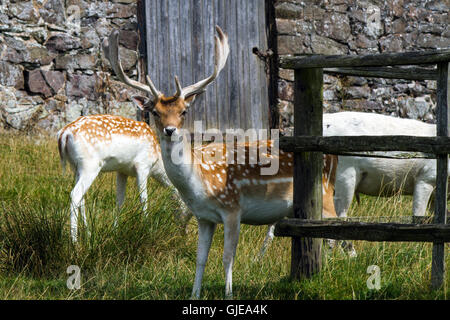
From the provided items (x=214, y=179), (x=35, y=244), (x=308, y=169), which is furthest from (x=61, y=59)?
(x=308, y=169)

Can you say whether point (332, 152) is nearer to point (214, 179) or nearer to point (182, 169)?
point (214, 179)

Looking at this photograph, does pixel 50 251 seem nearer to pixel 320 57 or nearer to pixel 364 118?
pixel 320 57

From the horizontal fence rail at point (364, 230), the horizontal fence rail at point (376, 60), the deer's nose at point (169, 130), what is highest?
the horizontal fence rail at point (376, 60)

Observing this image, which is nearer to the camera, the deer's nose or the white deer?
the deer's nose

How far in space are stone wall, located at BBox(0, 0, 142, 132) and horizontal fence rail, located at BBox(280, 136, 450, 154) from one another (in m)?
5.92

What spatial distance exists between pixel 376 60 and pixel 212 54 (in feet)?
19.0

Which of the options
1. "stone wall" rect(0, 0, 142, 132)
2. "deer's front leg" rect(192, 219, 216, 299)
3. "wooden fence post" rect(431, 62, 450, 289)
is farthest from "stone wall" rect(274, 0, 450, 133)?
"wooden fence post" rect(431, 62, 450, 289)

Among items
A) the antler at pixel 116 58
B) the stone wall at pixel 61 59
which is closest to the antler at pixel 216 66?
the antler at pixel 116 58

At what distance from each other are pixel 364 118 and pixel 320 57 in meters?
2.00

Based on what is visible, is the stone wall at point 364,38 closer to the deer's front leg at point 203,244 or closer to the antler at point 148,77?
the antler at point 148,77

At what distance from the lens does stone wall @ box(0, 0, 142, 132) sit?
967cm

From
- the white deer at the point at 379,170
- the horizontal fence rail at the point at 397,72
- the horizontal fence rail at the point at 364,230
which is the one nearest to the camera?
the horizontal fence rail at the point at 364,230

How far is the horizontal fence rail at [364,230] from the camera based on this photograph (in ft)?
12.9

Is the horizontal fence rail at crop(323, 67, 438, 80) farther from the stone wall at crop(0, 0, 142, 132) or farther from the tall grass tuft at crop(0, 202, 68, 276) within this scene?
the stone wall at crop(0, 0, 142, 132)
